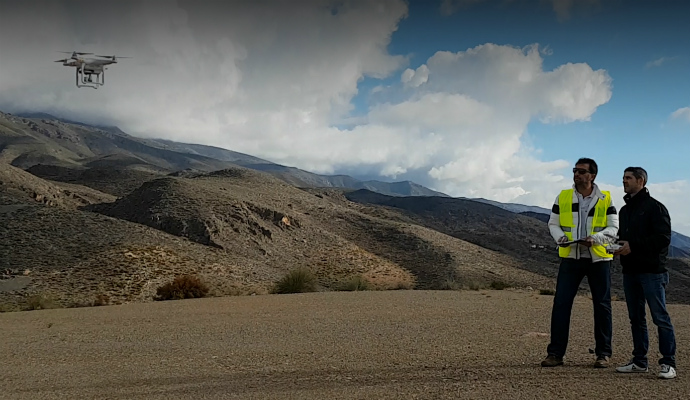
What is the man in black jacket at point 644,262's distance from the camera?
246 inches

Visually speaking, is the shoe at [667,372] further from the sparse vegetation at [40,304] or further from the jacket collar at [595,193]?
the sparse vegetation at [40,304]

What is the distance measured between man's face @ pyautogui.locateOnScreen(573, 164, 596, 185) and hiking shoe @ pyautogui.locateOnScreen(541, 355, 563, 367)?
209 centimetres

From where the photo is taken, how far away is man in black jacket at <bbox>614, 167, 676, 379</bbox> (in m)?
6.25

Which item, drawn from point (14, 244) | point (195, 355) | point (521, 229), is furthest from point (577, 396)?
point (521, 229)

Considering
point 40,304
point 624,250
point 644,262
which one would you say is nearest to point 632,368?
point 644,262

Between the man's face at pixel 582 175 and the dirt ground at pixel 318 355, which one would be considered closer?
the dirt ground at pixel 318 355

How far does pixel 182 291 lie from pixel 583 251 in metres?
15.0

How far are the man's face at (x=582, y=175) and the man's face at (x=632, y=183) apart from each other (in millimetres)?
366

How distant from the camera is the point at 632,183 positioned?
6512mm

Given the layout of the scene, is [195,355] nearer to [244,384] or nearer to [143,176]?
[244,384]

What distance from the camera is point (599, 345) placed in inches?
268

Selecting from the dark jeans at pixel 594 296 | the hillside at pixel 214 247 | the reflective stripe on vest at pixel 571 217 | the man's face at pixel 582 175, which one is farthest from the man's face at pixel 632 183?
the hillside at pixel 214 247

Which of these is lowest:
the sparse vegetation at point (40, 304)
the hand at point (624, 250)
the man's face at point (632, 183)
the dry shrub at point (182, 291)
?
the sparse vegetation at point (40, 304)

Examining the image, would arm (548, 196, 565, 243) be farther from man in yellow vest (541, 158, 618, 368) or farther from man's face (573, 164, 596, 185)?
man's face (573, 164, 596, 185)
